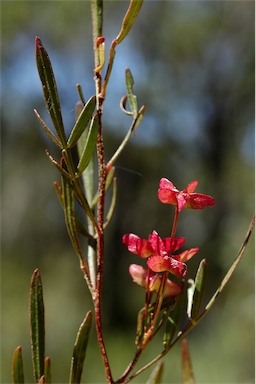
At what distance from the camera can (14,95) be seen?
4754 millimetres

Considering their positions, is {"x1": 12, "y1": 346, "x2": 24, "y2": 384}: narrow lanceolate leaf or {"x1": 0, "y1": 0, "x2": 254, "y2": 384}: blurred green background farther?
{"x1": 0, "y1": 0, "x2": 254, "y2": 384}: blurred green background

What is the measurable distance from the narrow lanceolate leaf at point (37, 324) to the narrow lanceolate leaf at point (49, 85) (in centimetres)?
10

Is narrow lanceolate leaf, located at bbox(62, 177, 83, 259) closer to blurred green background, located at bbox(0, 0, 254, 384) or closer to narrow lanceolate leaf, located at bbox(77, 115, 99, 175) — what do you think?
narrow lanceolate leaf, located at bbox(77, 115, 99, 175)

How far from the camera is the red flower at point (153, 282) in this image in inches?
13.8

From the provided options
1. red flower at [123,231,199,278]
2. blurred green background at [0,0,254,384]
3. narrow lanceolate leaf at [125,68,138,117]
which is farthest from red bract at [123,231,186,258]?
blurred green background at [0,0,254,384]

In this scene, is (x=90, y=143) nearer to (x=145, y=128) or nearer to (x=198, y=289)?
(x=198, y=289)

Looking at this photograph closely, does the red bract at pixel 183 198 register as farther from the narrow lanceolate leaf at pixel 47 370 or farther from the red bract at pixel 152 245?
the narrow lanceolate leaf at pixel 47 370

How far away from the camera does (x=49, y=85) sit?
315 millimetres

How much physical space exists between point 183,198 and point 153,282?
0.23ft

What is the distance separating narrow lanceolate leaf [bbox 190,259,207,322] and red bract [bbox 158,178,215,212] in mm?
55

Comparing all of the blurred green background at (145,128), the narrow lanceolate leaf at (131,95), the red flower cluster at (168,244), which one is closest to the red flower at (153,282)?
the red flower cluster at (168,244)

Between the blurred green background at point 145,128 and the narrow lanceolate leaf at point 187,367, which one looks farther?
the blurred green background at point 145,128

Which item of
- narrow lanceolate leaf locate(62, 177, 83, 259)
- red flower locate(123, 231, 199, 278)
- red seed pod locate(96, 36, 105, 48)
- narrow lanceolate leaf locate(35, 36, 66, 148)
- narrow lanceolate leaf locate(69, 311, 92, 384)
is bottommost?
narrow lanceolate leaf locate(69, 311, 92, 384)

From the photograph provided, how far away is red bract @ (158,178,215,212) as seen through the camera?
1.03 ft
